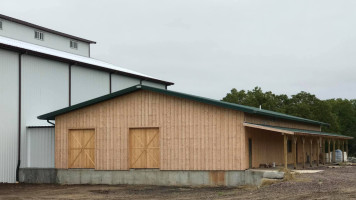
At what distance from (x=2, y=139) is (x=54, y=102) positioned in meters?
5.40

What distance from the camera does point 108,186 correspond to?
3064cm

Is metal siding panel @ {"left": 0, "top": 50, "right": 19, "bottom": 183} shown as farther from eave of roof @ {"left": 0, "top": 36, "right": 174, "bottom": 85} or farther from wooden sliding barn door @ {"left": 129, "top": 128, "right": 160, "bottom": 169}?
wooden sliding barn door @ {"left": 129, "top": 128, "right": 160, "bottom": 169}

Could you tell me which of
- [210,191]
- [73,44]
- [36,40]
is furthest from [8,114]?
[73,44]

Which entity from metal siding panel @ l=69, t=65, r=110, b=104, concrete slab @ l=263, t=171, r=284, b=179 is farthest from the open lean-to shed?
metal siding panel @ l=69, t=65, r=110, b=104

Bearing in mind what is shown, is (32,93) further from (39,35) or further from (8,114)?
(39,35)

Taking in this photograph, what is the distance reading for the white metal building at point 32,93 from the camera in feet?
110

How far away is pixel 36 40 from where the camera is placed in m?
45.6

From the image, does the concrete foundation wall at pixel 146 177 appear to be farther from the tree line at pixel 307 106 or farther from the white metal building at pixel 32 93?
the tree line at pixel 307 106

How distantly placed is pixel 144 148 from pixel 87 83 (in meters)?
11.0

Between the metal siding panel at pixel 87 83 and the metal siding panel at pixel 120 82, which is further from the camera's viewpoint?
the metal siding panel at pixel 120 82

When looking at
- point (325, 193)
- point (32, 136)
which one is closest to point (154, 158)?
point (32, 136)

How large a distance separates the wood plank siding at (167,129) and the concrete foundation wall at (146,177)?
33 cm

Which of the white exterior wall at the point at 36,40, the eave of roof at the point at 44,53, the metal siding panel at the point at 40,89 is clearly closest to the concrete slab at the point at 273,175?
the metal siding panel at the point at 40,89

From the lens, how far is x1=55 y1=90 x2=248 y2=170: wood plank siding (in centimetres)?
2955
